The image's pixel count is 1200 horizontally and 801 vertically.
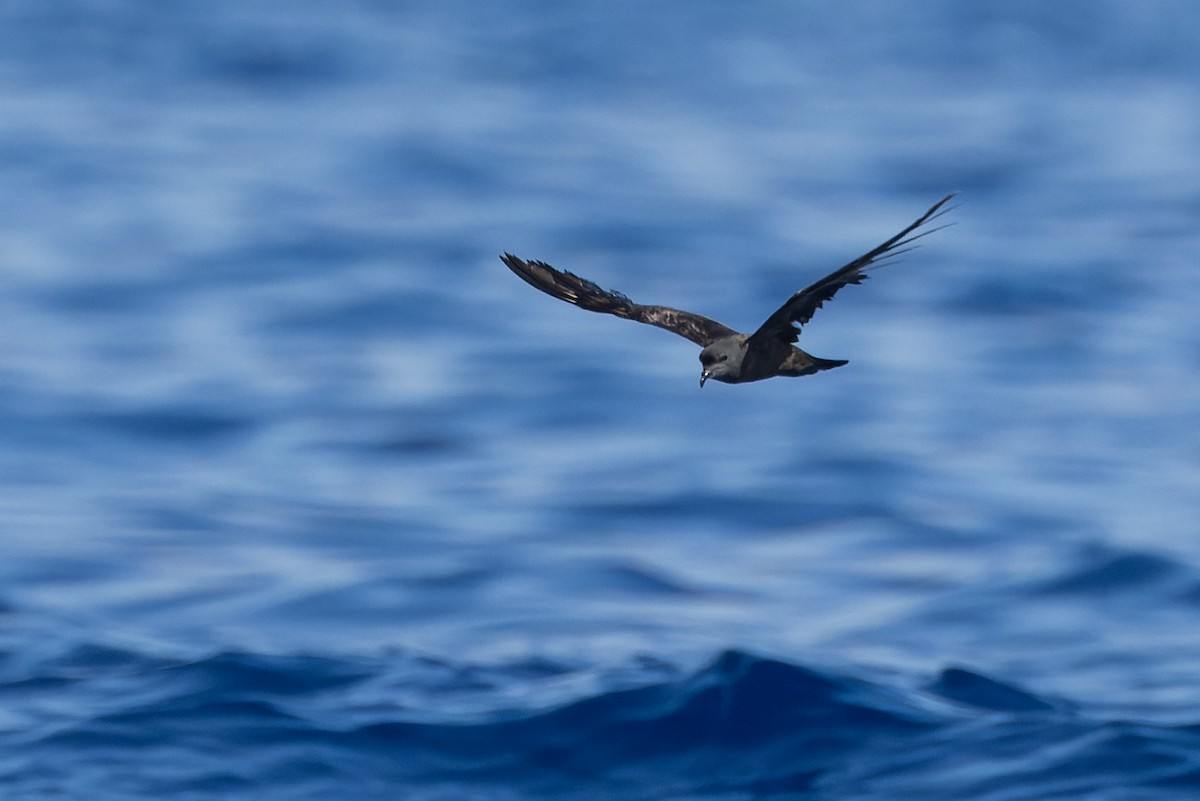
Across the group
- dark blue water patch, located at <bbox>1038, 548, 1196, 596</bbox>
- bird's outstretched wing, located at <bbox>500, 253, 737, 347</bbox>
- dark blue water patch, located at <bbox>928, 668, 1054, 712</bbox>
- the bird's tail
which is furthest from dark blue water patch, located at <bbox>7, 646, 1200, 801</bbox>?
the bird's tail

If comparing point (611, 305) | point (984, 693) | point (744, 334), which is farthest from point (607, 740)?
point (744, 334)

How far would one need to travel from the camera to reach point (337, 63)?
126ft

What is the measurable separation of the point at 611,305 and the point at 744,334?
1127 mm

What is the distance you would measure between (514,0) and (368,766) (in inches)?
1181

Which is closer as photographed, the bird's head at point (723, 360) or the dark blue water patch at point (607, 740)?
the bird's head at point (723, 360)

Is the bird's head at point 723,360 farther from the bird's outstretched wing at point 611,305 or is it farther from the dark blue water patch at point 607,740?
the dark blue water patch at point 607,740

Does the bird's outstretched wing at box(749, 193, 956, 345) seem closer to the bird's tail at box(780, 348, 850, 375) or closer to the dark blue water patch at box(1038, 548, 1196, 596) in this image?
the bird's tail at box(780, 348, 850, 375)

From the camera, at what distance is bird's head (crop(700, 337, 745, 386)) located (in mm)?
6438

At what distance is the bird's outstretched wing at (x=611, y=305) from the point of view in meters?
7.46

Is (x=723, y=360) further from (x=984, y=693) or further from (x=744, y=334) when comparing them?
(x=984, y=693)

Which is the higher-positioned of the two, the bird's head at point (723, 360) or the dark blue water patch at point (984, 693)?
the bird's head at point (723, 360)

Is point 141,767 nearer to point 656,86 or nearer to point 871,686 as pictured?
point 871,686

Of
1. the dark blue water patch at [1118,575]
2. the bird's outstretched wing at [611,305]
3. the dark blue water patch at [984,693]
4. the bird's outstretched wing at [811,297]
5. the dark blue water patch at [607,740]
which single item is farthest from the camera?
the dark blue water patch at [1118,575]

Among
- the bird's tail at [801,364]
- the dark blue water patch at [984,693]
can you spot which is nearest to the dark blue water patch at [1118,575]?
the dark blue water patch at [984,693]
